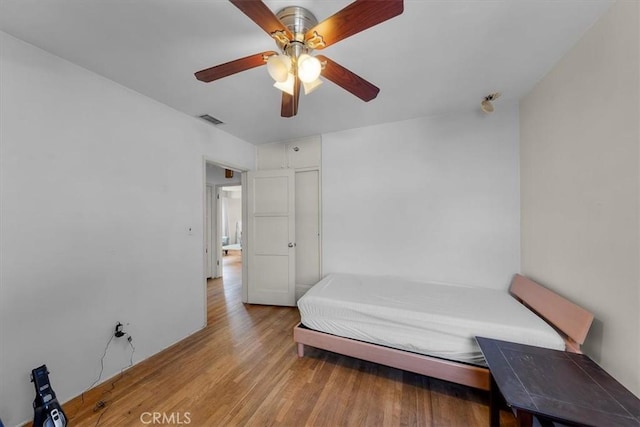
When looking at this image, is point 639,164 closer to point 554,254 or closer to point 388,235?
point 554,254

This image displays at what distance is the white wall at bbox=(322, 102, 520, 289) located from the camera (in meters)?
2.56

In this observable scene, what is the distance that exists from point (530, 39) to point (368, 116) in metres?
1.53

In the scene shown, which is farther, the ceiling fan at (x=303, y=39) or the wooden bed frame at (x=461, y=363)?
the wooden bed frame at (x=461, y=363)

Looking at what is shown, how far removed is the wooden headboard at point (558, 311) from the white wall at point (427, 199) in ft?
1.32

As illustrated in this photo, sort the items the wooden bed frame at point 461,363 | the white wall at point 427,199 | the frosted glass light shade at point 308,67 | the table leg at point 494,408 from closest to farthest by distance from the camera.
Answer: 1. the frosted glass light shade at point 308,67
2. the table leg at point 494,408
3. the wooden bed frame at point 461,363
4. the white wall at point 427,199

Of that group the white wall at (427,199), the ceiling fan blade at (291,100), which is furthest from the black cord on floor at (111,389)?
the ceiling fan blade at (291,100)

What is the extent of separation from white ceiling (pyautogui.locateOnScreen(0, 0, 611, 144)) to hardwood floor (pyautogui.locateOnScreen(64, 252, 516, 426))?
262 centimetres

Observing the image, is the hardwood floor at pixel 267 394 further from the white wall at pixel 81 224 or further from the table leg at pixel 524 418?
the table leg at pixel 524 418

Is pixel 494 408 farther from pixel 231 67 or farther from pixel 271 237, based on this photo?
pixel 271 237

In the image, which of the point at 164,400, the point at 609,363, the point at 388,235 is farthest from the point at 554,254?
the point at 164,400

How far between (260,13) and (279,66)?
257mm

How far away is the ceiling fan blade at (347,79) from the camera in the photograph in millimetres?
1348

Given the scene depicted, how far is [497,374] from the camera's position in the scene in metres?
1.30

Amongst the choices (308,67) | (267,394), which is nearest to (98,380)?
(267,394)
